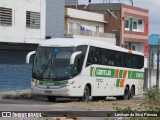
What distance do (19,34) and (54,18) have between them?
5.68 meters

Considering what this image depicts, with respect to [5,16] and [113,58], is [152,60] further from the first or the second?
[113,58]

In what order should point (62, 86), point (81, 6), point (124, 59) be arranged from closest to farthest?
point (62, 86) < point (124, 59) < point (81, 6)

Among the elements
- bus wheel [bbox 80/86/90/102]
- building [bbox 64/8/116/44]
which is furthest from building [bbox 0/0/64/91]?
bus wheel [bbox 80/86/90/102]

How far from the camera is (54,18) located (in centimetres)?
4069

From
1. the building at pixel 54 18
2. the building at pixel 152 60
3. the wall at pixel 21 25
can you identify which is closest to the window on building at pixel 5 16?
the wall at pixel 21 25

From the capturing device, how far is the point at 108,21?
58000mm

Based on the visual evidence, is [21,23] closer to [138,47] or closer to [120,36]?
[120,36]

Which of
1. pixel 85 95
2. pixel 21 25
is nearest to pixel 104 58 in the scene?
pixel 85 95

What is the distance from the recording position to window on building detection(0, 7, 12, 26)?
1350 inches

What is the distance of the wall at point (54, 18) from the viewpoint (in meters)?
39.8

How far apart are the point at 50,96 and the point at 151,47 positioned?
4419 cm

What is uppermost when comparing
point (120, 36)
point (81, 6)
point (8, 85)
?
point (81, 6)

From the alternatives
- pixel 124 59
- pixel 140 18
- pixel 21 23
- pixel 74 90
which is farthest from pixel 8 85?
pixel 140 18

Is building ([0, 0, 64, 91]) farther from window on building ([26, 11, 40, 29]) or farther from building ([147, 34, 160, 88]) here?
building ([147, 34, 160, 88])
